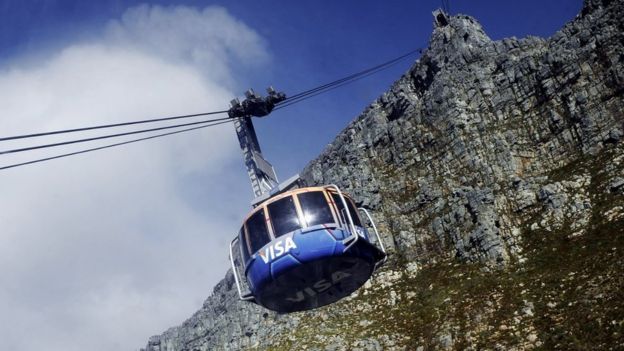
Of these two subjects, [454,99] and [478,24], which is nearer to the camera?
[454,99]

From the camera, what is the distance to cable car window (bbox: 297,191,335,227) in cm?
2331

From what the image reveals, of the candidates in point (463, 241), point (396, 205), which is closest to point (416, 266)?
point (463, 241)

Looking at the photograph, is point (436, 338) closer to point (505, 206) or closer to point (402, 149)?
point (505, 206)

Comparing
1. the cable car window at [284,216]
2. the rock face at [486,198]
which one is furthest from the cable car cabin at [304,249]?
the rock face at [486,198]

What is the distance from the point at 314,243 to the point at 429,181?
186 feet

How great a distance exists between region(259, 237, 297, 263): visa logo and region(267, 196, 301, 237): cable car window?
453 millimetres

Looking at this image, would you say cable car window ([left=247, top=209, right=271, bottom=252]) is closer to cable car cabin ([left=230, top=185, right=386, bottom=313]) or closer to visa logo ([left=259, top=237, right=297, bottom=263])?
cable car cabin ([left=230, top=185, right=386, bottom=313])

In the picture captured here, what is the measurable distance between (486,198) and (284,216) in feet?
158

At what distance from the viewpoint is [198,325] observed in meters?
102

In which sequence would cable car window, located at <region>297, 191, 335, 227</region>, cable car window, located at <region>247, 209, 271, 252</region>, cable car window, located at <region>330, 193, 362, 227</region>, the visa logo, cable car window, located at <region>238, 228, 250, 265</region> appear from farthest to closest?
cable car window, located at <region>238, 228, 250, 265</region> → cable car window, located at <region>330, 193, 362, 227</region> → cable car window, located at <region>247, 209, 271, 252</region> → cable car window, located at <region>297, 191, 335, 227</region> → the visa logo

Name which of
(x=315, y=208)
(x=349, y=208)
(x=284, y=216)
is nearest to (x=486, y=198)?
(x=349, y=208)

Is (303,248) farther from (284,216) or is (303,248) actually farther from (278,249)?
(284,216)

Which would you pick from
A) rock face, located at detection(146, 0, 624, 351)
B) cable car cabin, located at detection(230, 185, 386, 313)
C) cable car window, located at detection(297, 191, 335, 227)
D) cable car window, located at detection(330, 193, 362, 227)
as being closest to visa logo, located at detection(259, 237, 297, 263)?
cable car cabin, located at detection(230, 185, 386, 313)

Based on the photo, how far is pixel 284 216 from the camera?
23.4 m
